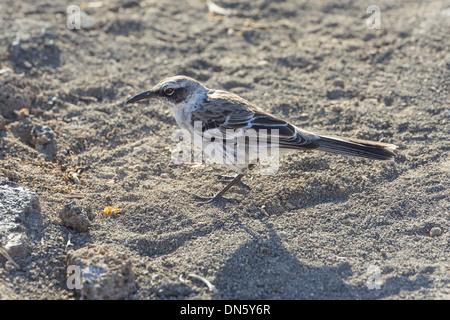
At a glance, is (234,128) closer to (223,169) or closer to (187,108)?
(187,108)

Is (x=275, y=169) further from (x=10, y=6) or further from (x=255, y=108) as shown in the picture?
(x=10, y=6)

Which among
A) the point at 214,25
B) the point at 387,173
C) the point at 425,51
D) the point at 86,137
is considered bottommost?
the point at 387,173

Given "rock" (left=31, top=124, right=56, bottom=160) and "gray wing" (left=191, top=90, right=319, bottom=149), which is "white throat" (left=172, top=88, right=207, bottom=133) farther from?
"rock" (left=31, top=124, right=56, bottom=160)

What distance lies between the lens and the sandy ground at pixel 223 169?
4.90 m

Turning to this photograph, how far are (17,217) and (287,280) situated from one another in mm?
2872

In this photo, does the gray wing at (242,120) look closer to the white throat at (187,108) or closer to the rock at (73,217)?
the white throat at (187,108)

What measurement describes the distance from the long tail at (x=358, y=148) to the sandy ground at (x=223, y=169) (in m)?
0.48

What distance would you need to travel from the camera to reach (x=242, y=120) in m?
6.09

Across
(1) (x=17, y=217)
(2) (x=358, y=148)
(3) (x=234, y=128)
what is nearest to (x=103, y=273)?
(1) (x=17, y=217)

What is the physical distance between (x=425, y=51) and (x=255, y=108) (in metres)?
3.87

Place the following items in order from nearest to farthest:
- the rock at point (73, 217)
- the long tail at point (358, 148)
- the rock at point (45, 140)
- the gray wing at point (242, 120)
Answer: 1. the rock at point (73, 217)
2. the long tail at point (358, 148)
3. the gray wing at point (242, 120)
4. the rock at point (45, 140)

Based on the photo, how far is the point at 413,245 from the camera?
207 inches

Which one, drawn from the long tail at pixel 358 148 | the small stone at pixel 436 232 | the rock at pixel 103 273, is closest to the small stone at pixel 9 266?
the rock at pixel 103 273

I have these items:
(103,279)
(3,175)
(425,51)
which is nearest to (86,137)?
(3,175)
